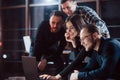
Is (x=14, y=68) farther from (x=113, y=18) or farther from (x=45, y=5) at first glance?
(x=113, y=18)

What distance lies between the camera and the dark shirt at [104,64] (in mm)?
1642

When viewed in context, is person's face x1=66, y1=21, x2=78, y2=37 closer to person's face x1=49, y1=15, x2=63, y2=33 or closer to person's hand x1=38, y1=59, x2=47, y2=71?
person's face x1=49, y1=15, x2=63, y2=33

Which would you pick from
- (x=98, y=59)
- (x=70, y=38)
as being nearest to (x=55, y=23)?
(x=70, y=38)

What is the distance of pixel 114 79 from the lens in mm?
1623

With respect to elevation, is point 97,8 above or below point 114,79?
above

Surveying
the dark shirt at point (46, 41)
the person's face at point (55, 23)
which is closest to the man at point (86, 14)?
the person's face at point (55, 23)

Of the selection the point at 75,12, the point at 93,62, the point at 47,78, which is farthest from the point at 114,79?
the point at 75,12

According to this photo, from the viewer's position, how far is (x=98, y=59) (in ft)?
6.07

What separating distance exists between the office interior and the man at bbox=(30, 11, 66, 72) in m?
2.15

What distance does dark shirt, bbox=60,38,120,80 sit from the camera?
1642mm

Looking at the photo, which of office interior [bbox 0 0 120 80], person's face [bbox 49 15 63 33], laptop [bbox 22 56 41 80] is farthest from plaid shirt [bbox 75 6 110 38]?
office interior [bbox 0 0 120 80]

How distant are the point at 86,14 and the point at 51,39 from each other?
493 mm

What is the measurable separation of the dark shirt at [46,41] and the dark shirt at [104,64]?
0.67 m

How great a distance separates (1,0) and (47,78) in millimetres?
4618
